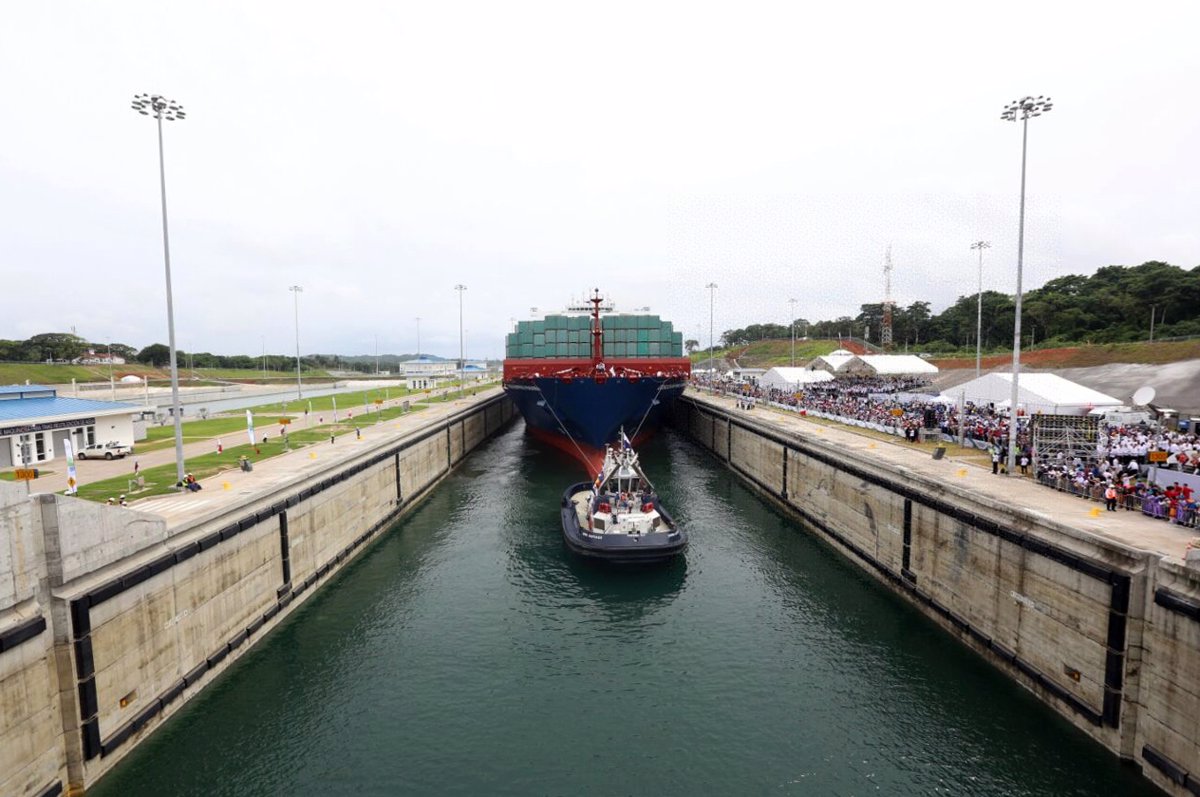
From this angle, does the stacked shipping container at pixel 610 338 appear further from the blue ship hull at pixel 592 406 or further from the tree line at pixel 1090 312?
the tree line at pixel 1090 312

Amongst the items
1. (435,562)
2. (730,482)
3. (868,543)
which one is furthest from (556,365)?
(868,543)

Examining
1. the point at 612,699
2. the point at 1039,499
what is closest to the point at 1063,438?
the point at 1039,499

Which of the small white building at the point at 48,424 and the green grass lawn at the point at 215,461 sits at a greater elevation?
the small white building at the point at 48,424

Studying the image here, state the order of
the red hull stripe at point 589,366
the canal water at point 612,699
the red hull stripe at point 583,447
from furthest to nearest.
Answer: the red hull stripe at point 589,366 < the red hull stripe at point 583,447 < the canal water at point 612,699

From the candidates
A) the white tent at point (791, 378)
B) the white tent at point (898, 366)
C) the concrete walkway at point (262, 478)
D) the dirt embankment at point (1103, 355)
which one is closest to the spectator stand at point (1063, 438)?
the concrete walkway at point (262, 478)

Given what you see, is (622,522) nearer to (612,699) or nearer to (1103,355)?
(612,699)

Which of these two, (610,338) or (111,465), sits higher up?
(610,338)

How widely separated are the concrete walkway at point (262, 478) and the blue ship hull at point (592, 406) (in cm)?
1055

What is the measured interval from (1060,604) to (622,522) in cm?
1670

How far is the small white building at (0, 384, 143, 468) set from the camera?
93.9ft

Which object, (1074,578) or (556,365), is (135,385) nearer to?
(556,365)

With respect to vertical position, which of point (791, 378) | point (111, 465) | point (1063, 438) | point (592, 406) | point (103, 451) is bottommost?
point (111, 465)

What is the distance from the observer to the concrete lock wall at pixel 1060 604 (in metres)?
13.1

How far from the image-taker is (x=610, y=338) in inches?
2283
